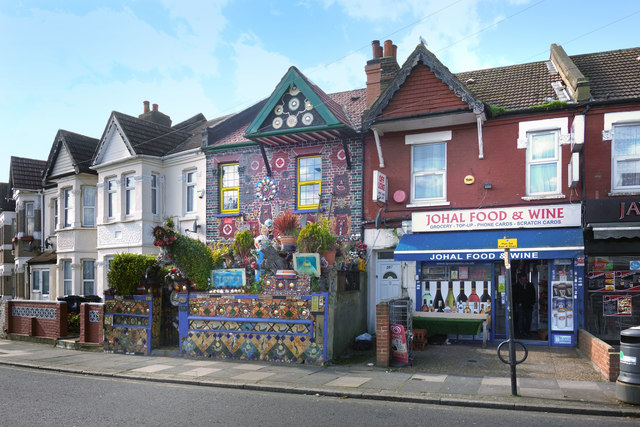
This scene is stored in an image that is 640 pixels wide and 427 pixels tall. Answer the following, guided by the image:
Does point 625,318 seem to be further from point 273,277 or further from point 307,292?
point 273,277

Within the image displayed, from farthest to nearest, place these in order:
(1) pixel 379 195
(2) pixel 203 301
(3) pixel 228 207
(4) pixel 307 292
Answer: (3) pixel 228 207, (1) pixel 379 195, (2) pixel 203 301, (4) pixel 307 292

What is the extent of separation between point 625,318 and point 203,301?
1039cm

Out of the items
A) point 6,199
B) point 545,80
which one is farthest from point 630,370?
point 6,199

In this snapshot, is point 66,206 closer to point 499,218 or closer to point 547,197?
point 499,218

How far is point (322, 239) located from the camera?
42.9 feet

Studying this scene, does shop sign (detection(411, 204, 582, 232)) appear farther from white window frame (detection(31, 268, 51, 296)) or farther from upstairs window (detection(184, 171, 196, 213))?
white window frame (detection(31, 268, 51, 296))

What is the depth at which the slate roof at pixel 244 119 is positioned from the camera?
17.4 meters

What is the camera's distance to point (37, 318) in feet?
57.4

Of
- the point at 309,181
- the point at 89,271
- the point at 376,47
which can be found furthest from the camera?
the point at 89,271

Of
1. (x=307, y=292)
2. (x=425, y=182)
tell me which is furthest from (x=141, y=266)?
(x=425, y=182)

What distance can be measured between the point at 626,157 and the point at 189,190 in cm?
1401

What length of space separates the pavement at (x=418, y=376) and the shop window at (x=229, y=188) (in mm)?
5690

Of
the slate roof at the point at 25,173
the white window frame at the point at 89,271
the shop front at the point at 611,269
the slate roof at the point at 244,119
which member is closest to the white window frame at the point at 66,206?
the white window frame at the point at 89,271

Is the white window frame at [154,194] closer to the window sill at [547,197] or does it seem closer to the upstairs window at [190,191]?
the upstairs window at [190,191]
